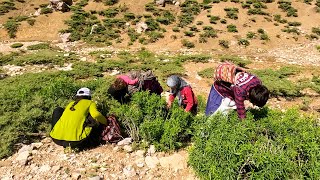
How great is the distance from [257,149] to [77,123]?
277 cm

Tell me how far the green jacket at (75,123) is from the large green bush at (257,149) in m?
1.77

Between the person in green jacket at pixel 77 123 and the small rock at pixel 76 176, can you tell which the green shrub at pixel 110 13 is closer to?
the person in green jacket at pixel 77 123

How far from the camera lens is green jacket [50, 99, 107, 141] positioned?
5.07 meters

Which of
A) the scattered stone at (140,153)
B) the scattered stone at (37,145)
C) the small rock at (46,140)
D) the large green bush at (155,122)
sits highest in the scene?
the large green bush at (155,122)

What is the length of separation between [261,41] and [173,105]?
58.1 ft

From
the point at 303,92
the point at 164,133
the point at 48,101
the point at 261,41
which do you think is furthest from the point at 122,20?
the point at 164,133

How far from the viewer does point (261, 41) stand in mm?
21578

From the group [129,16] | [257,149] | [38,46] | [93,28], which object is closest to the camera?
[257,149]

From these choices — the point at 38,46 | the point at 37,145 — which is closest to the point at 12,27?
the point at 38,46

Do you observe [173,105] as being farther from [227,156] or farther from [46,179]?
[46,179]

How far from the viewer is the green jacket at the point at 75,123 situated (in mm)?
5074

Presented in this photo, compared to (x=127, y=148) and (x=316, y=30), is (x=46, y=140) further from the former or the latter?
(x=316, y=30)

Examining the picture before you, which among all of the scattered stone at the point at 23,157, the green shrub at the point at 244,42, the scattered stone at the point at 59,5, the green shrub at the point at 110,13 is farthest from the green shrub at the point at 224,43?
the scattered stone at the point at 23,157

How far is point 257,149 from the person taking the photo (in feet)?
12.2
